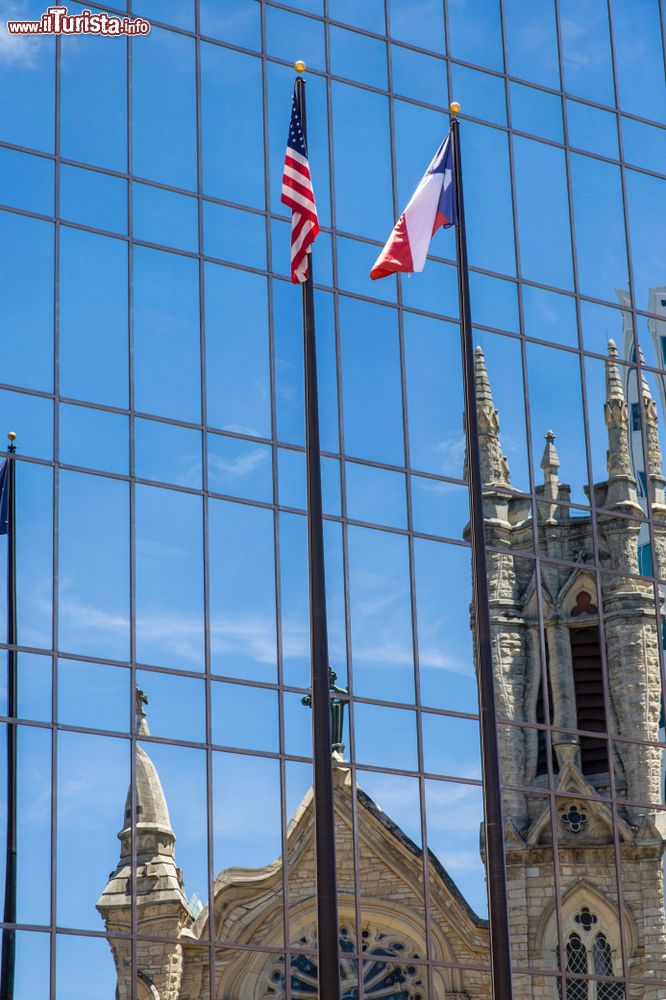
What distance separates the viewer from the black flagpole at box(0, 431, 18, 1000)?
84.7 ft

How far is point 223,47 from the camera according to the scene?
32094 mm

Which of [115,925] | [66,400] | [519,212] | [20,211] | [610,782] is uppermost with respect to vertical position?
[519,212]

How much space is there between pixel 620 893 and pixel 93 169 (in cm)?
1327

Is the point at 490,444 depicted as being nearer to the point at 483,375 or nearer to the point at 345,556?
the point at 483,375

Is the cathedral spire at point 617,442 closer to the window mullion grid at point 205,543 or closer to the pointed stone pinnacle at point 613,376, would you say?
the pointed stone pinnacle at point 613,376

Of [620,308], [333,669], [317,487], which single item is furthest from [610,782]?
[317,487]

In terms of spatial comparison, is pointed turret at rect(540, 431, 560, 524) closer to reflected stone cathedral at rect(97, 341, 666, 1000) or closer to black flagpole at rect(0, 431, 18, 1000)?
reflected stone cathedral at rect(97, 341, 666, 1000)

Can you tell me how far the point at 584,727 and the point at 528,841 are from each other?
2833 millimetres

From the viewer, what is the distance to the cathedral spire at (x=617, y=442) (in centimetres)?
3397

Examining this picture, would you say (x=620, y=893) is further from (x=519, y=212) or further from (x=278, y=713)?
(x=519, y=212)

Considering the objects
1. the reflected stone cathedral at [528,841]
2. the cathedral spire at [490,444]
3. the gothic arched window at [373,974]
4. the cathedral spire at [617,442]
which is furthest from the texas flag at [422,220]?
the gothic arched window at [373,974]

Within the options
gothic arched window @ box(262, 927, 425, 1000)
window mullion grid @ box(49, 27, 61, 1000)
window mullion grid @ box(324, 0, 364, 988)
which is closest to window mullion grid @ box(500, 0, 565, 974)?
gothic arched window @ box(262, 927, 425, 1000)

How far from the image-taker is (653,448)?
36125 millimetres

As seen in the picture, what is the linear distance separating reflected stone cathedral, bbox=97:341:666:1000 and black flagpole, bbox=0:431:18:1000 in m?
1.34
